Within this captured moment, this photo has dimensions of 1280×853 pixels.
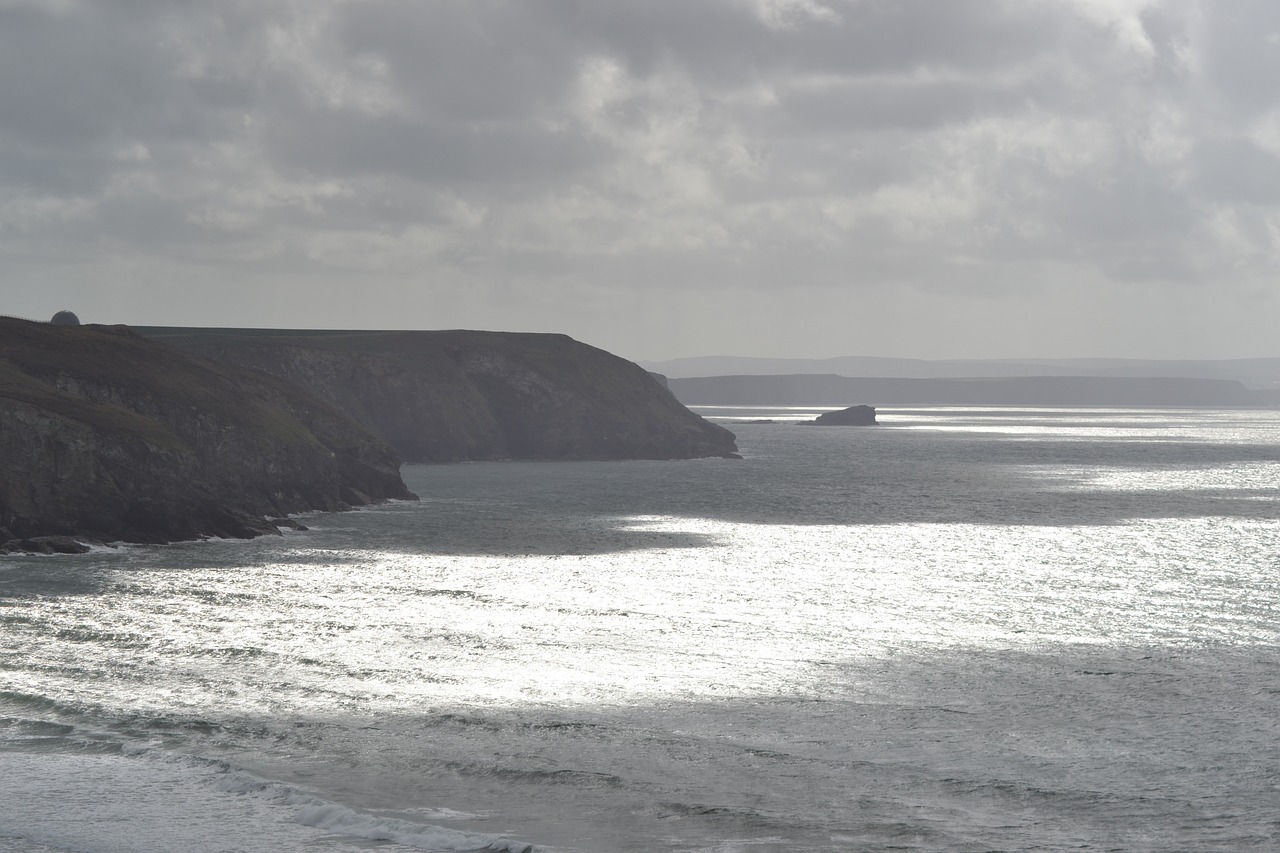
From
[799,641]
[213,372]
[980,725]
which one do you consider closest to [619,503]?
[213,372]

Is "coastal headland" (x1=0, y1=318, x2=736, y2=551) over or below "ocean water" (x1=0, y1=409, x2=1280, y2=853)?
over

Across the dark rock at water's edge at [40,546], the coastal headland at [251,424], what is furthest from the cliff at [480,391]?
the dark rock at water's edge at [40,546]

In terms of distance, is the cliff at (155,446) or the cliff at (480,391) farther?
the cliff at (480,391)

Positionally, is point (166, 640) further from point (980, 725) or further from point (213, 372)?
point (213, 372)

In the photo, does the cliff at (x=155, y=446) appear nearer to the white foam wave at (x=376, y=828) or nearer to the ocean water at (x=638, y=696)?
the ocean water at (x=638, y=696)

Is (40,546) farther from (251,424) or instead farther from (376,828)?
(376,828)

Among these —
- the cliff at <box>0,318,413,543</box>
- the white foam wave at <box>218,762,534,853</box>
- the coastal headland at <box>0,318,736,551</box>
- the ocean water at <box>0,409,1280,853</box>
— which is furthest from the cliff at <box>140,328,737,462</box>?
the white foam wave at <box>218,762,534,853</box>

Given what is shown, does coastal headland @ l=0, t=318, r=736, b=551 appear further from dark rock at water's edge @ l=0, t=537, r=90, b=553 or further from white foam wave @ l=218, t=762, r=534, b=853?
white foam wave @ l=218, t=762, r=534, b=853
